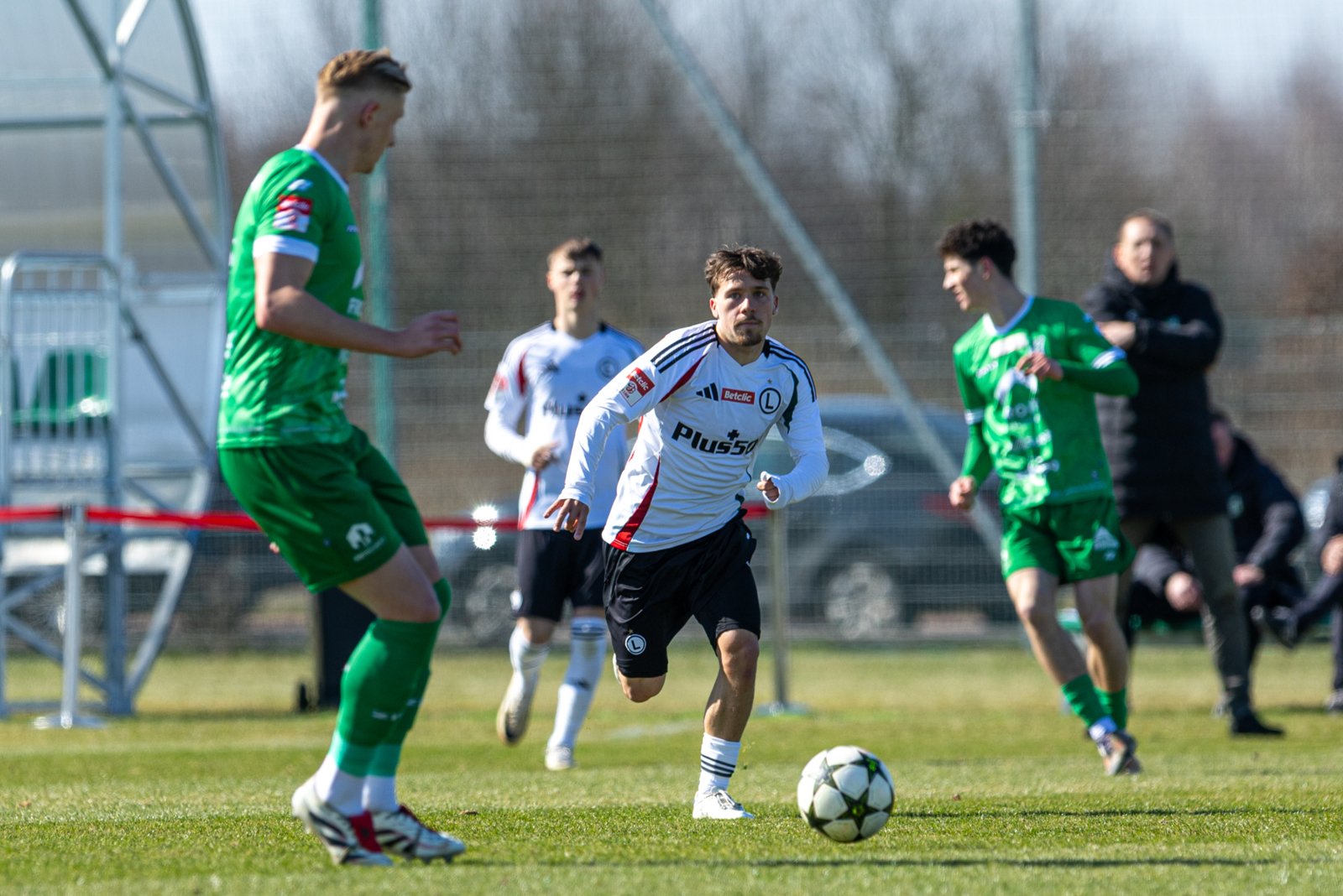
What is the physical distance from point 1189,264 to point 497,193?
18.3 feet

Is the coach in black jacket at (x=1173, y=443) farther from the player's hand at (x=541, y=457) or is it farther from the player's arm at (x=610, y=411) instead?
the player's arm at (x=610, y=411)

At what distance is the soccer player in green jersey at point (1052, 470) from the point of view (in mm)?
7391

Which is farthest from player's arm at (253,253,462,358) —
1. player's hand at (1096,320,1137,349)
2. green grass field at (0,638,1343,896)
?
player's hand at (1096,320,1137,349)

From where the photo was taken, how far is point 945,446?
13.8m

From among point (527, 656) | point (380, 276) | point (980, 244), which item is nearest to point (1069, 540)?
point (980, 244)

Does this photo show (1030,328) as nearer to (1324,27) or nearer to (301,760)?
(301,760)

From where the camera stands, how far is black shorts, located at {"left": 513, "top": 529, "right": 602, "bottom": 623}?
8320mm

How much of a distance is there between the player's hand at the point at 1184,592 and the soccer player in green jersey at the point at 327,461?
21.6 feet

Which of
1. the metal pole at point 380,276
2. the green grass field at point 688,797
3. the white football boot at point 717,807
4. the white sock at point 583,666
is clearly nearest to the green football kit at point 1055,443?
the green grass field at point 688,797

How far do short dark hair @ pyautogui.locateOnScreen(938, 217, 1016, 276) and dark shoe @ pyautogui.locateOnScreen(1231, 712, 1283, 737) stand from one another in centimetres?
304

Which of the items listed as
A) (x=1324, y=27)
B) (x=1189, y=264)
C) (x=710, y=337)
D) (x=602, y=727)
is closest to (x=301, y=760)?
(x=602, y=727)

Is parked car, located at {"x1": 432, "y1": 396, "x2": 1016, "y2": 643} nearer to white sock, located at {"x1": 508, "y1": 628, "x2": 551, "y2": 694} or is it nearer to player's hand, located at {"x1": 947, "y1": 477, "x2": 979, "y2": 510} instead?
white sock, located at {"x1": 508, "y1": 628, "x2": 551, "y2": 694}

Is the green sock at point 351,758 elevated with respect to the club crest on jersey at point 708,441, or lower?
lower

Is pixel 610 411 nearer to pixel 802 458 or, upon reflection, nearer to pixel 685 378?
pixel 685 378
